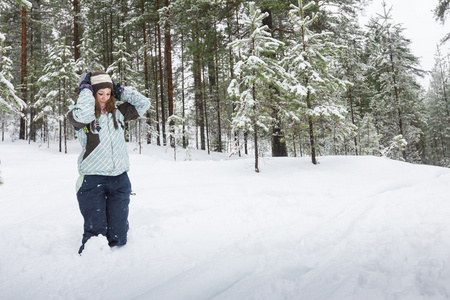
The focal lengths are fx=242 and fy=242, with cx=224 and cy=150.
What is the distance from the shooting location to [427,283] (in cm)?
197

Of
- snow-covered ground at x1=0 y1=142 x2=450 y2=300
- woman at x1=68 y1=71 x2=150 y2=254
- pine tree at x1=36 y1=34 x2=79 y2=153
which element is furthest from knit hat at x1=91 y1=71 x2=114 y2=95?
pine tree at x1=36 y1=34 x2=79 y2=153

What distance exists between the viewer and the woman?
9.46ft

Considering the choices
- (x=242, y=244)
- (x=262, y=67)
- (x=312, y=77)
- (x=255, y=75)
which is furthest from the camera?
(x=312, y=77)

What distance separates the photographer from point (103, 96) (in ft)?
10.0

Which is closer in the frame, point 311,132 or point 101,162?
point 101,162

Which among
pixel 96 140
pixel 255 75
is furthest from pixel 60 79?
pixel 96 140

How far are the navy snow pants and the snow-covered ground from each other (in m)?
0.18

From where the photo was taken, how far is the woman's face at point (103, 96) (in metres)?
3.02

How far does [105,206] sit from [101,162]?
0.56 metres

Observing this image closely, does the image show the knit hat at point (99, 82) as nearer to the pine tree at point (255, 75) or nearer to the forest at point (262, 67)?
the forest at point (262, 67)

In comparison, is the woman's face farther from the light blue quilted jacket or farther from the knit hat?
the light blue quilted jacket

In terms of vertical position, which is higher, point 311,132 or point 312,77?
point 312,77

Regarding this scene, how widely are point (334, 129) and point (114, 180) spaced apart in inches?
295

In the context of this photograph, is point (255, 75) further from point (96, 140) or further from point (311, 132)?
point (96, 140)
